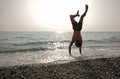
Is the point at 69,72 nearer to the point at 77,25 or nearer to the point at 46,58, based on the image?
the point at 77,25

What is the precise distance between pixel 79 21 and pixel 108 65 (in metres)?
3.81

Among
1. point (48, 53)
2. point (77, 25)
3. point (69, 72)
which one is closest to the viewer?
point (69, 72)

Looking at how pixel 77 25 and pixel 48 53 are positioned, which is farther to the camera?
pixel 48 53

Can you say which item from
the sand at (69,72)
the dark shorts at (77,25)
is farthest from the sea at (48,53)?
the sand at (69,72)

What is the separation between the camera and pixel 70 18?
12.3 metres

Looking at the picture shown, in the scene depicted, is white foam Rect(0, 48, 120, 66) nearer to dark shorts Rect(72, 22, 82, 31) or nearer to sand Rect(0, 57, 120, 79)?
dark shorts Rect(72, 22, 82, 31)

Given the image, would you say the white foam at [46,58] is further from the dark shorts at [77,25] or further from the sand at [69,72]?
the sand at [69,72]

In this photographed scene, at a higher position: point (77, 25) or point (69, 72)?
point (77, 25)

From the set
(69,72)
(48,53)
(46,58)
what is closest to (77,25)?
(46,58)

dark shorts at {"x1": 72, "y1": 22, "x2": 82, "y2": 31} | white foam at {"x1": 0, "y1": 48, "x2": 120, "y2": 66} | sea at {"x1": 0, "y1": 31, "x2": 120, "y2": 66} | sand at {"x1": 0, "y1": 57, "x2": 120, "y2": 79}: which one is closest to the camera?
sand at {"x1": 0, "y1": 57, "x2": 120, "y2": 79}

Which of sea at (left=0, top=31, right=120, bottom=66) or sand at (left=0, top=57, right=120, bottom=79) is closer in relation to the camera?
sand at (left=0, top=57, right=120, bottom=79)

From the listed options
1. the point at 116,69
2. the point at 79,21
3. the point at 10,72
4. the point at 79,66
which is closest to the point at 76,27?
the point at 79,21

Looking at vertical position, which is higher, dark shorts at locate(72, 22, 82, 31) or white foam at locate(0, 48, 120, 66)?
dark shorts at locate(72, 22, 82, 31)

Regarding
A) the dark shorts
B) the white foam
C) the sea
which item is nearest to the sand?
the sea
